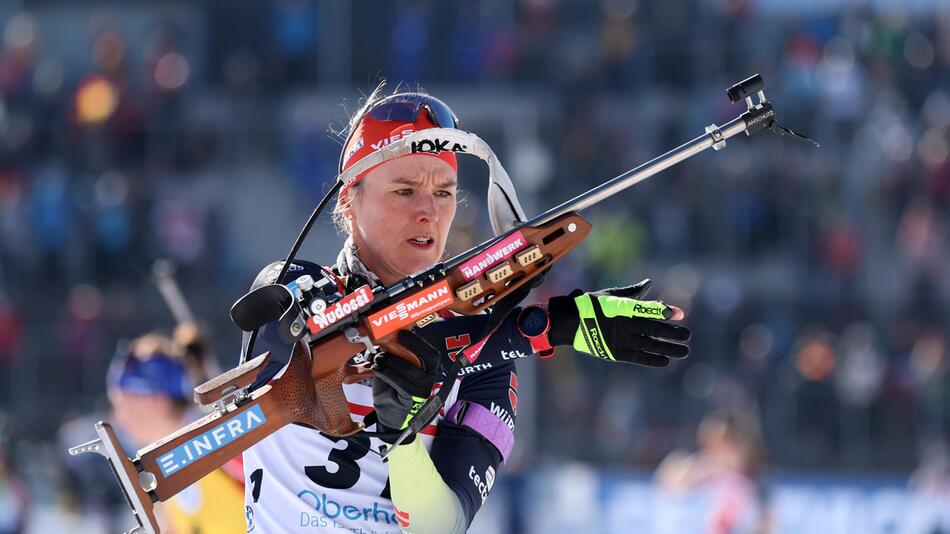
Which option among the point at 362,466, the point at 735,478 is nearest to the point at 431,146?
the point at 362,466

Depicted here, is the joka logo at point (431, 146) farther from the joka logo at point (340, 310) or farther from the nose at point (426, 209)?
the joka logo at point (340, 310)

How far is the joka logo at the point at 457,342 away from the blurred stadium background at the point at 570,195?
7.59 meters

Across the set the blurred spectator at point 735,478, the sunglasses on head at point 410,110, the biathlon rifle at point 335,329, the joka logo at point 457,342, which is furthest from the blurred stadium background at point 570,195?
the biathlon rifle at point 335,329

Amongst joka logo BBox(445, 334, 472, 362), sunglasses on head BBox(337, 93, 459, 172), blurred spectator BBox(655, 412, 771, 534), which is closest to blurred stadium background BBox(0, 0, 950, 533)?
blurred spectator BBox(655, 412, 771, 534)

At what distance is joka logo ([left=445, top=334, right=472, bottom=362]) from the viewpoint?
3.47 m

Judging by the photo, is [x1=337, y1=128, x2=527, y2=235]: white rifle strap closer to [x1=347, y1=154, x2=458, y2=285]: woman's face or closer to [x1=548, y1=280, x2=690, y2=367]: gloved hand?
[x1=347, y1=154, x2=458, y2=285]: woman's face

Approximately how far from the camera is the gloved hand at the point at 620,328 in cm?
332

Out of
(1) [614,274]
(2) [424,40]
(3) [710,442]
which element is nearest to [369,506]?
(3) [710,442]

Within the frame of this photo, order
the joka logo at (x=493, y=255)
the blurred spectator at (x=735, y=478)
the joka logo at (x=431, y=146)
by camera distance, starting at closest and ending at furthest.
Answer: the joka logo at (x=493, y=255) < the joka logo at (x=431, y=146) < the blurred spectator at (x=735, y=478)

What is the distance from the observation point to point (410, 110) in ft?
12.2

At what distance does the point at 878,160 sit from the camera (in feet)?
48.6

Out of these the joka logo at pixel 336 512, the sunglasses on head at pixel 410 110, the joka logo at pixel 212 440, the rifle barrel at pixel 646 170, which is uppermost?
the sunglasses on head at pixel 410 110

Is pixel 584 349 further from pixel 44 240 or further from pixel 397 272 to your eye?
pixel 44 240

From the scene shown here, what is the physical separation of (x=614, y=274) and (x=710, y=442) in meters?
4.96
